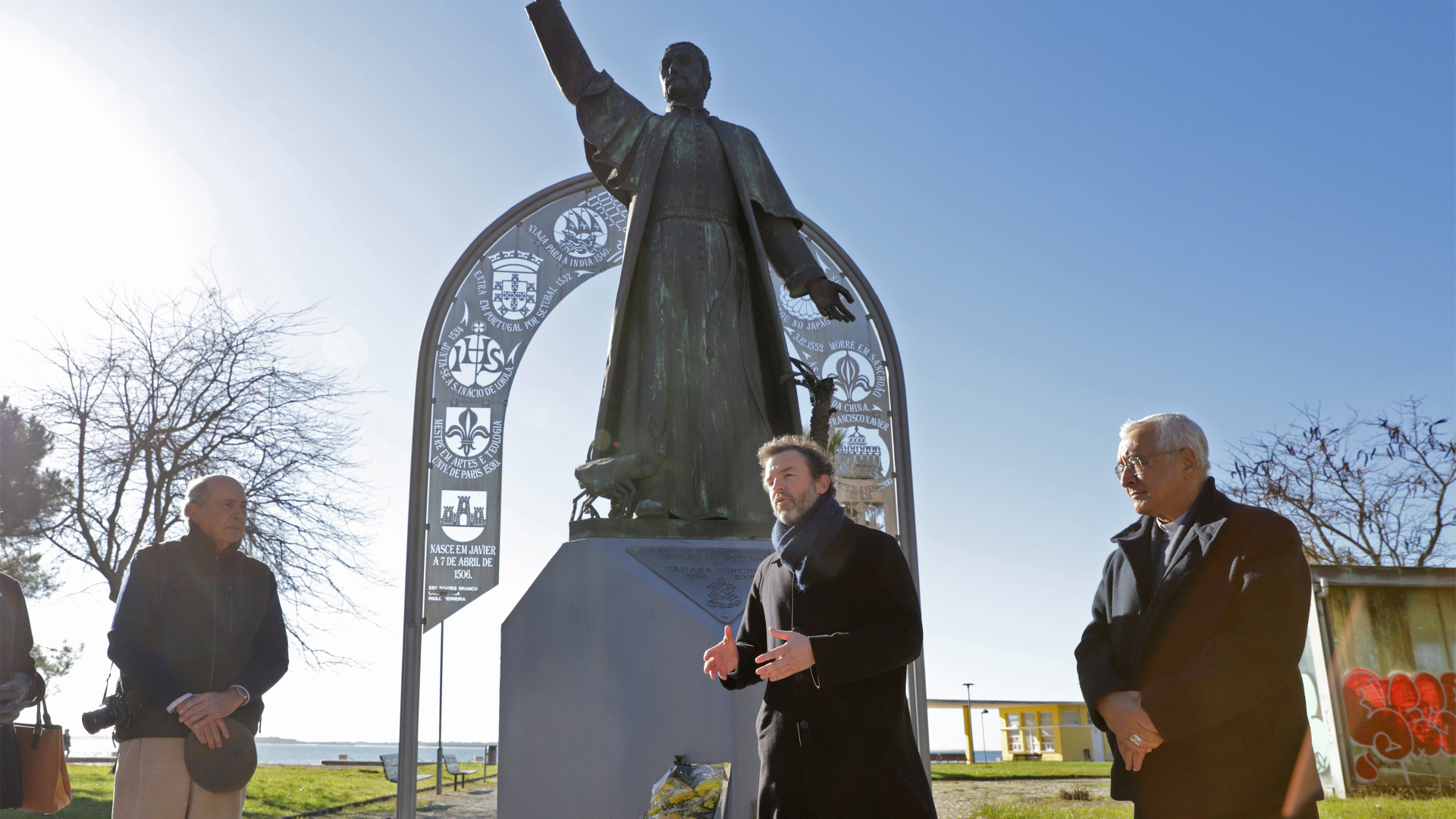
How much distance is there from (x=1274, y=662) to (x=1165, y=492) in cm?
49

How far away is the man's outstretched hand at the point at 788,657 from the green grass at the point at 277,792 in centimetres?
866

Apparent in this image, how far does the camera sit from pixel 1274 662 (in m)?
2.37

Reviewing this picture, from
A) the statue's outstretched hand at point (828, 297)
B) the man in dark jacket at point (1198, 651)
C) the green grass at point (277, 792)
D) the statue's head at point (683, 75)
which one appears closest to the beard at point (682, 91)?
the statue's head at point (683, 75)

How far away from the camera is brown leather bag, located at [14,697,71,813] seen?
12.4ft

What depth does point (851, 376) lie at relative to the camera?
28.5 ft

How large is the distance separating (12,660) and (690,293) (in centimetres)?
316

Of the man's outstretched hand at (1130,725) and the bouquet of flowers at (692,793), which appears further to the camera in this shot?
the bouquet of flowers at (692,793)

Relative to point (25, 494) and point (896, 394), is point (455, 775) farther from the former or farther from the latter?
point (896, 394)

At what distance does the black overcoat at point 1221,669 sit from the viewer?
7.75 feet

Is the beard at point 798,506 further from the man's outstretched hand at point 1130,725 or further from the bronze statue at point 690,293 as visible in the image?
the bronze statue at point 690,293

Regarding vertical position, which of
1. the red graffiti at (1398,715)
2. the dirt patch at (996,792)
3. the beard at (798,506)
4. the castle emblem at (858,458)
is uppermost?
the castle emblem at (858,458)

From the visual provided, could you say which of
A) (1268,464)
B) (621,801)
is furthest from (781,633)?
(1268,464)

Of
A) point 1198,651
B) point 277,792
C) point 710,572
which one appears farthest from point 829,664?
point 277,792

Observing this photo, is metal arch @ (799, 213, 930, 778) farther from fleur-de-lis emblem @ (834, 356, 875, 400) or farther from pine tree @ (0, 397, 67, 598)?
pine tree @ (0, 397, 67, 598)
